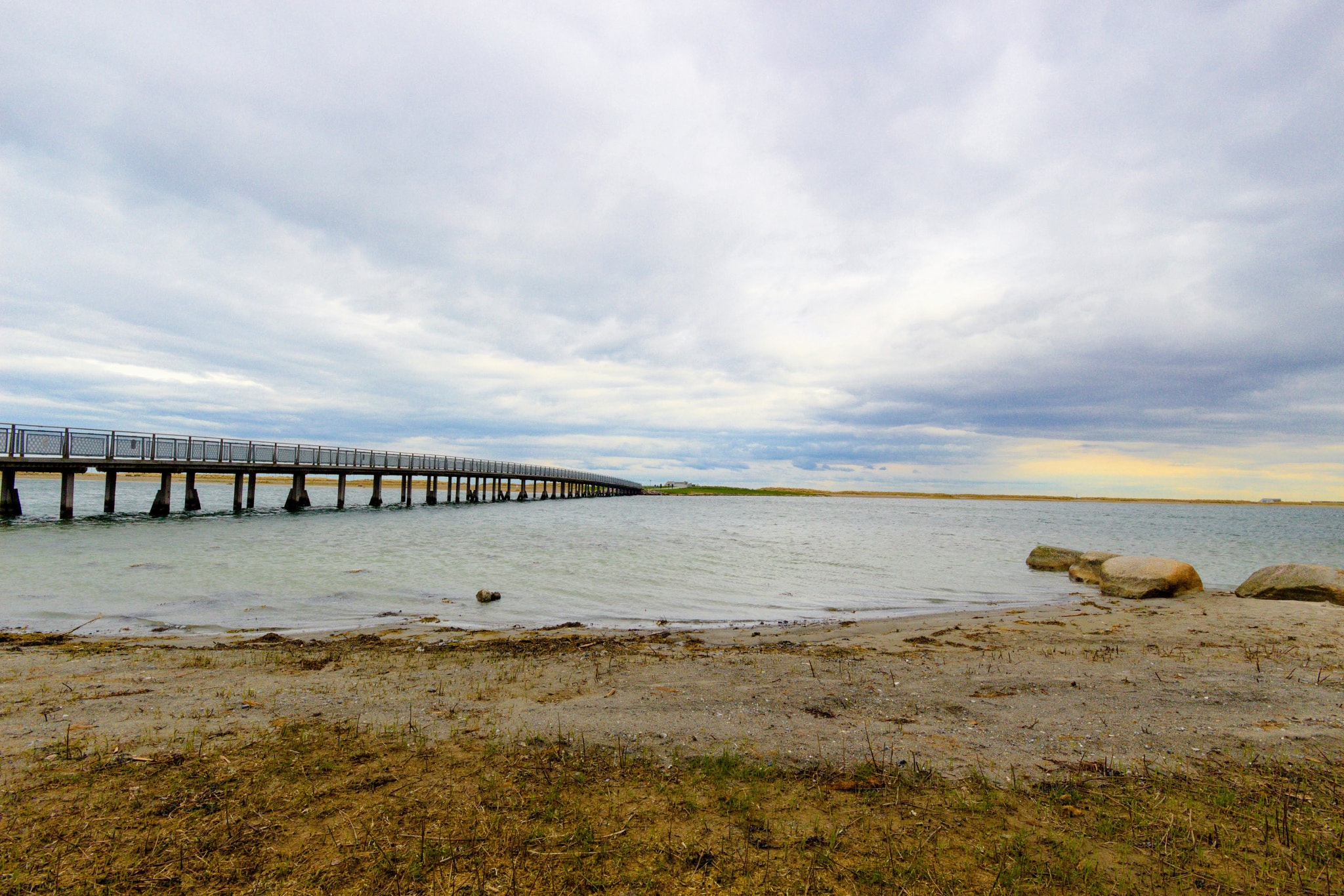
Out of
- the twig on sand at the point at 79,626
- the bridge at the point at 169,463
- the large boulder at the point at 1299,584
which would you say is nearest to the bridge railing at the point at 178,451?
the bridge at the point at 169,463

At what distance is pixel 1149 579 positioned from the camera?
1853 centimetres

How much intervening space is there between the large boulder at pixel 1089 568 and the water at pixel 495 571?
63cm

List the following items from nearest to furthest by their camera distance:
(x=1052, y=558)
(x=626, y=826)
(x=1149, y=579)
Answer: (x=626, y=826)
(x=1149, y=579)
(x=1052, y=558)

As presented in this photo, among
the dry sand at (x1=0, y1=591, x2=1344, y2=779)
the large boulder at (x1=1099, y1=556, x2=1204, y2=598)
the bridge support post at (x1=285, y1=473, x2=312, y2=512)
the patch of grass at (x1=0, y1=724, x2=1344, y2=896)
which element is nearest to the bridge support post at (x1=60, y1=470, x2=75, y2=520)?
the bridge support post at (x1=285, y1=473, x2=312, y2=512)

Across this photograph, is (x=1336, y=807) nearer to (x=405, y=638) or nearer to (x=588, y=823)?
(x=588, y=823)

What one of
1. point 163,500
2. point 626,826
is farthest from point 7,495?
point 626,826

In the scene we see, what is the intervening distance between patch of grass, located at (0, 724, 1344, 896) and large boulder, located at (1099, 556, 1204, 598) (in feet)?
51.8

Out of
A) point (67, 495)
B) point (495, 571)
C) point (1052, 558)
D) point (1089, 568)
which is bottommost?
point (495, 571)

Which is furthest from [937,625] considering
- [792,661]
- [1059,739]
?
[1059,739]

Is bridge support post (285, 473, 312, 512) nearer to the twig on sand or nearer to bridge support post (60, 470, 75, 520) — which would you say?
bridge support post (60, 470, 75, 520)

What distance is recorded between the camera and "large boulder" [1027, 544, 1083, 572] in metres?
25.3

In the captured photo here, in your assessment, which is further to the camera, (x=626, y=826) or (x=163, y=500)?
(x=163, y=500)

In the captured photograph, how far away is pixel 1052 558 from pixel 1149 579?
7509 mm

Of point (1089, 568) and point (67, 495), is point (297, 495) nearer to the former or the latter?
point (67, 495)
